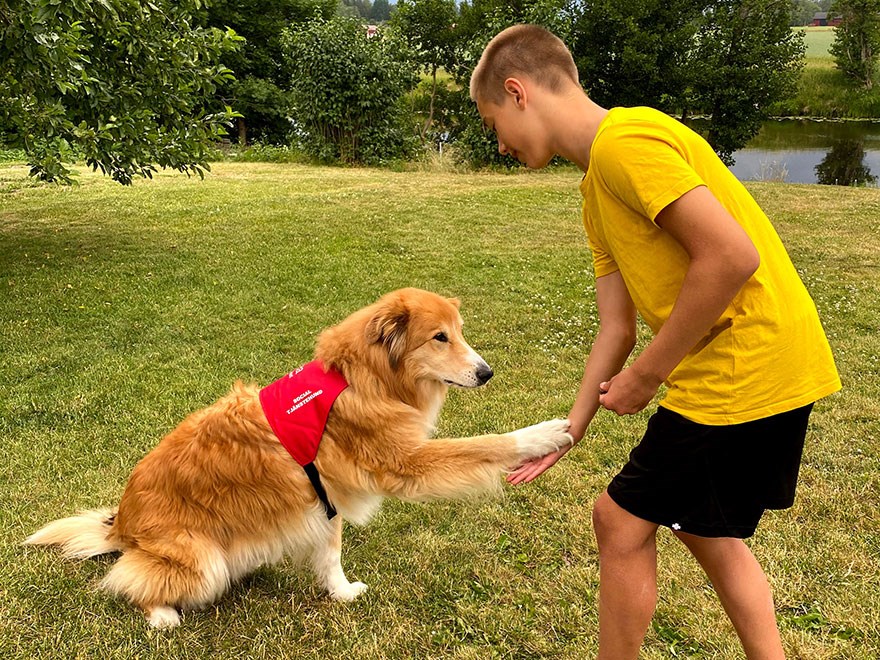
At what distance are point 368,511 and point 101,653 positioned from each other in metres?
1.32

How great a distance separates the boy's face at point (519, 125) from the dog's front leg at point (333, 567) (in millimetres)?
2021

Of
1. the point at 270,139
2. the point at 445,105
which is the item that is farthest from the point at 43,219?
the point at 270,139

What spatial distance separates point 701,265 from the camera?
1.64 m

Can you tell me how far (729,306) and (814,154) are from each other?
83.4 ft

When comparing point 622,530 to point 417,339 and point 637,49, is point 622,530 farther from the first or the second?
point 637,49

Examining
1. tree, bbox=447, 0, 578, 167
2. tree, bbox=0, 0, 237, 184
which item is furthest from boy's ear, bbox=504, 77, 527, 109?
tree, bbox=447, 0, 578, 167

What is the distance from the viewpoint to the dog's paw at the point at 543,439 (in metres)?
2.59

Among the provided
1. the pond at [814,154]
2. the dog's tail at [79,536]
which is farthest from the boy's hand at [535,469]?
the pond at [814,154]

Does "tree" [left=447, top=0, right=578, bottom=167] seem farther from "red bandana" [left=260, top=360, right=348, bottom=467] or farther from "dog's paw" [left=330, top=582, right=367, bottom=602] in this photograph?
"dog's paw" [left=330, top=582, right=367, bottom=602]

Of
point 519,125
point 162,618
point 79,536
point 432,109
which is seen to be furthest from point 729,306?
point 432,109

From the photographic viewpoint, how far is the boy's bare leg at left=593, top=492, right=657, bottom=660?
6.69 feet

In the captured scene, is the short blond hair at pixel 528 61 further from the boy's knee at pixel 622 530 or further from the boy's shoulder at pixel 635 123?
the boy's knee at pixel 622 530

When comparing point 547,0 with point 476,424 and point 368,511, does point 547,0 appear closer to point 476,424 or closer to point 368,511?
point 476,424

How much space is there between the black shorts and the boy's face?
3.16 feet
